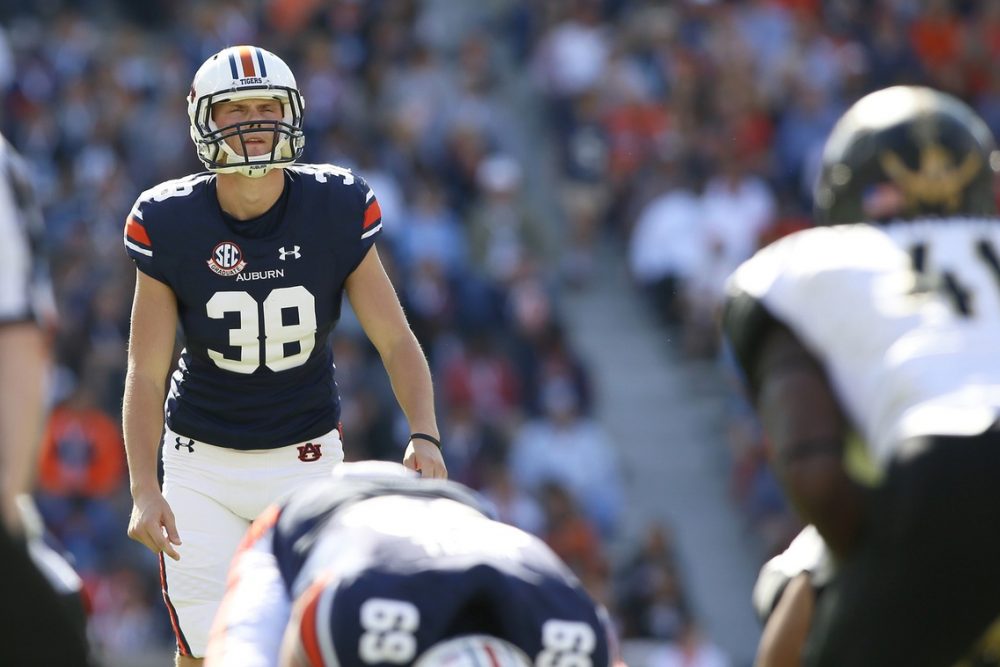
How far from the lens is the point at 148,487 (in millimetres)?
5055

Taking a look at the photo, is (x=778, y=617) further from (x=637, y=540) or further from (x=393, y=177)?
(x=393, y=177)

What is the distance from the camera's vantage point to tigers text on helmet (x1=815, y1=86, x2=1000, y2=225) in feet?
12.2

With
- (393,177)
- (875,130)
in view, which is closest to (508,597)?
(875,130)

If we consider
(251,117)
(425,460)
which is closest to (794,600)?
(425,460)

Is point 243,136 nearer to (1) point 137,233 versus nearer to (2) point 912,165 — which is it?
(1) point 137,233

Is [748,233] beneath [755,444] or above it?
above

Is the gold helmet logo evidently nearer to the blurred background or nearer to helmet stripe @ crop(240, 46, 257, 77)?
helmet stripe @ crop(240, 46, 257, 77)

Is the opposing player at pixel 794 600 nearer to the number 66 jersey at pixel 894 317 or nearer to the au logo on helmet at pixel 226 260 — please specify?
the number 66 jersey at pixel 894 317

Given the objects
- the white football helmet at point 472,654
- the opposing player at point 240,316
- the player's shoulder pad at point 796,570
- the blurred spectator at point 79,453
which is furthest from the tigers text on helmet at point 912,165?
the blurred spectator at point 79,453

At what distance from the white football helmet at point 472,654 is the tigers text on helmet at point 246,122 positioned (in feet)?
7.69

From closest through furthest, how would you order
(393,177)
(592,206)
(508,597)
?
1. (508,597)
2. (393,177)
3. (592,206)

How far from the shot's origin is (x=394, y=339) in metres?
5.47

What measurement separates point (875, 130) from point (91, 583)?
339 inches

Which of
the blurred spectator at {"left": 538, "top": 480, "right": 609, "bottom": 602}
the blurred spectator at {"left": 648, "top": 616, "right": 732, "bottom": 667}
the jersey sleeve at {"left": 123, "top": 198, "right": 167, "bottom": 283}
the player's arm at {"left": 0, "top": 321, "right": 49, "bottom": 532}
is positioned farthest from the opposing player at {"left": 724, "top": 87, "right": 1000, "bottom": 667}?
the blurred spectator at {"left": 538, "top": 480, "right": 609, "bottom": 602}
